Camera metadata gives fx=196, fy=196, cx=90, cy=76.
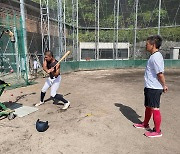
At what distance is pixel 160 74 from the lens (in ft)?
13.1

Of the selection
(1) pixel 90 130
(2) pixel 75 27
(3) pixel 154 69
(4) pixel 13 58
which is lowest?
(1) pixel 90 130

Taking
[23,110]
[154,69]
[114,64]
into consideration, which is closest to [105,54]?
[114,64]

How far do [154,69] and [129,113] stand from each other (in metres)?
2.21

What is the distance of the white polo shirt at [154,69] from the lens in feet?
13.0

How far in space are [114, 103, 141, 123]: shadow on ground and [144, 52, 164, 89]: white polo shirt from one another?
1.47 meters

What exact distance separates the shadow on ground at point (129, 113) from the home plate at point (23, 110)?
2.74 metres

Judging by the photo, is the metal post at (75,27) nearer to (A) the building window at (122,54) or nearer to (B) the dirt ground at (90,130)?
(A) the building window at (122,54)

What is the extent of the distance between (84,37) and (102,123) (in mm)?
19057

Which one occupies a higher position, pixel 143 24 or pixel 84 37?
pixel 143 24

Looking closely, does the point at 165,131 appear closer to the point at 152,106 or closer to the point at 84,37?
the point at 152,106

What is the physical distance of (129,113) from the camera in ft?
19.3

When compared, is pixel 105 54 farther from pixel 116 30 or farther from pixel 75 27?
pixel 75 27

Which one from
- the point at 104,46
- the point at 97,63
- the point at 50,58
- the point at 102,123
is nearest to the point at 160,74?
the point at 102,123

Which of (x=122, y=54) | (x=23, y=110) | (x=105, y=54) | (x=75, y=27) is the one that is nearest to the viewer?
(x=23, y=110)
